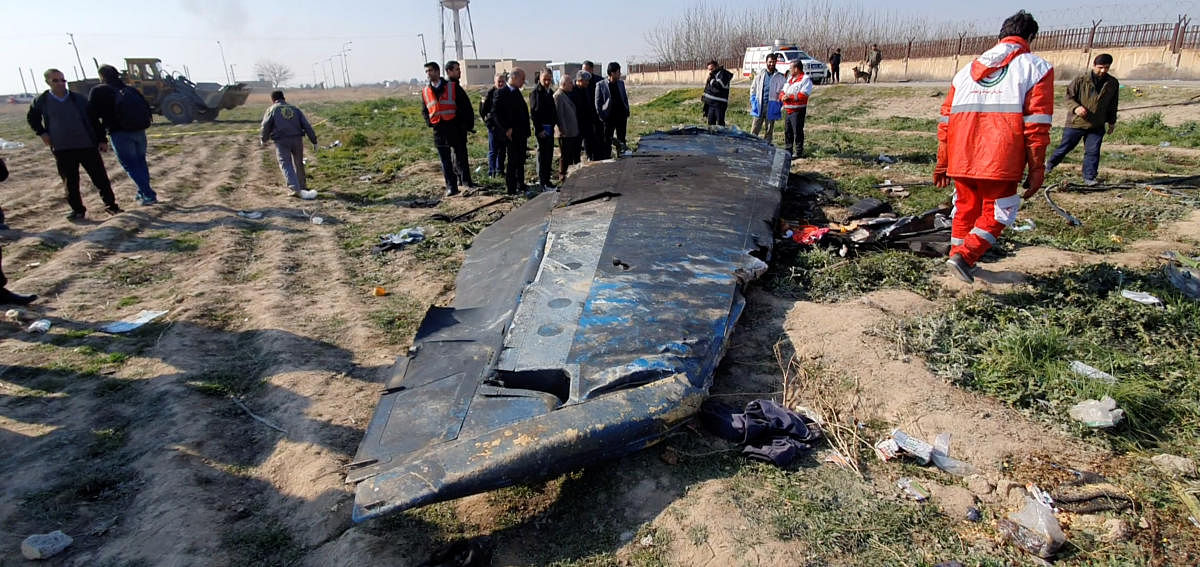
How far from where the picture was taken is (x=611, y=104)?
780cm

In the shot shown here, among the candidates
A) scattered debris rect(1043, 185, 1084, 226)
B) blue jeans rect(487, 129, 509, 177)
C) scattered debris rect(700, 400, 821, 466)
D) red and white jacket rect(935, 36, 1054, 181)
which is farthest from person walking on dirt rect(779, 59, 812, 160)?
scattered debris rect(700, 400, 821, 466)

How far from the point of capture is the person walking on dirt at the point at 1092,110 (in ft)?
19.1

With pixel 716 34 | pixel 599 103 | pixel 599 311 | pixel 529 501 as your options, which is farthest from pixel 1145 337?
pixel 716 34

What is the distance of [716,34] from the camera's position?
5481cm

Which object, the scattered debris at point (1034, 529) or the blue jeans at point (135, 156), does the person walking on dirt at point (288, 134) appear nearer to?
the blue jeans at point (135, 156)

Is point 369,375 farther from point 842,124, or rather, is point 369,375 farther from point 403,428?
point 842,124

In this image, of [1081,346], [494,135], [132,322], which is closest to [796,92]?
[494,135]

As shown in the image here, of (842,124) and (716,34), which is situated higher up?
(716,34)

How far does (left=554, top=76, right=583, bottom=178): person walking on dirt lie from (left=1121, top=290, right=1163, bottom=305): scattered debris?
536 cm

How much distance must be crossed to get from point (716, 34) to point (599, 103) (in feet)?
174

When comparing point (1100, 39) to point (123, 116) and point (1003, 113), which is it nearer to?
point (1003, 113)

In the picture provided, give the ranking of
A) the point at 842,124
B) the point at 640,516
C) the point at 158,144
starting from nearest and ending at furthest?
the point at 640,516, the point at 842,124, the point at 158,144

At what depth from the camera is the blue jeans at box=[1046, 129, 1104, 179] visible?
601 cm

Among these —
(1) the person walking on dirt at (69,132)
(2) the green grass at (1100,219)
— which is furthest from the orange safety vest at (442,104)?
(2) the green grass at (1100,219)
